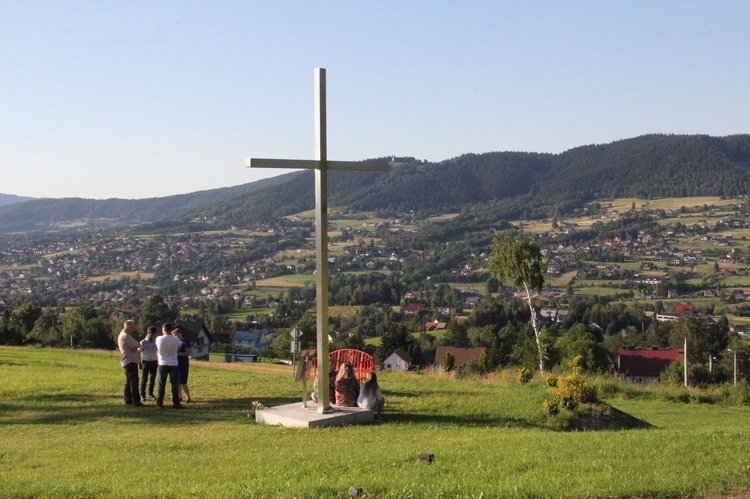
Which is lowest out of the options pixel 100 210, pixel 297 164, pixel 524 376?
pixel 524 376

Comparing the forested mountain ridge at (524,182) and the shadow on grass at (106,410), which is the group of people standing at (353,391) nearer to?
the shadow on grass at (106,410)

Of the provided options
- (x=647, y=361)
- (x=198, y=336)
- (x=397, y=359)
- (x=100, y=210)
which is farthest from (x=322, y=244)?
(x=100, y=210)

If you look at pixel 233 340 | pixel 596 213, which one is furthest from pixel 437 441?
pixel 596 213

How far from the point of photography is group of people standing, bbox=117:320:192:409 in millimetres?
13852

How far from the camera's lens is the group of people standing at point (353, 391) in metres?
12.7

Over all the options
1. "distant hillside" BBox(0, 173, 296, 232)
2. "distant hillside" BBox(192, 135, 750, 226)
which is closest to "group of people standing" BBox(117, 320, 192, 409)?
"distant hillside" BBox(192, 135, 750, 226)

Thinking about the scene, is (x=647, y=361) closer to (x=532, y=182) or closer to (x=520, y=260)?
(x=520, y=260)

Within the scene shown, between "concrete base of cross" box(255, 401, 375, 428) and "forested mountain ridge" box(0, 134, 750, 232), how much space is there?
107844 mm

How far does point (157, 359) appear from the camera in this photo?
14.5 m

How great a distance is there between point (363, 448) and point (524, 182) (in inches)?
4936

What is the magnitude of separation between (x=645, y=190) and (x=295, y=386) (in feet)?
387

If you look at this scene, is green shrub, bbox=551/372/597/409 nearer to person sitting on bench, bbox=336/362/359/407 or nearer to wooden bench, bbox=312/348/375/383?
wooden bench, bbox=312/348/375/383

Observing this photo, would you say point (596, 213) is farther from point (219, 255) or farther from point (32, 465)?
point (32, 465)

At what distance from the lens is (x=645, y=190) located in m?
127
